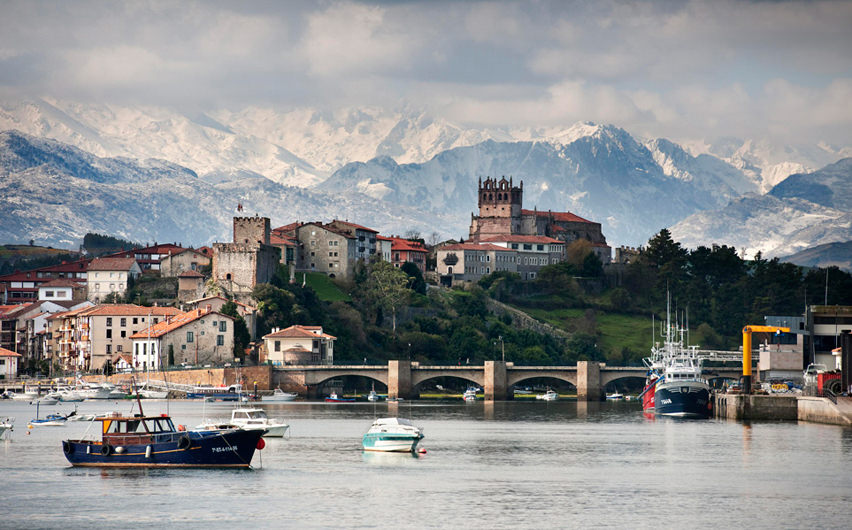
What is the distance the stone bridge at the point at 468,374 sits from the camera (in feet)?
551

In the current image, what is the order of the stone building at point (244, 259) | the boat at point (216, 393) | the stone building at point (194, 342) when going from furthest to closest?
the stone building at point (244, 259) < the stone building at point (194, 342) < the boat at point (216, 393)

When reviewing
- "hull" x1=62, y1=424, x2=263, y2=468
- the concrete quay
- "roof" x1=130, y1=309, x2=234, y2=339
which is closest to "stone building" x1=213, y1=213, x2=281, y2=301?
"roof" x1=130, y1=309, x2=234, y2=339

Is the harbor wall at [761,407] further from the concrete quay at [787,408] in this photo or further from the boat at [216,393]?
the boat at [216,393]

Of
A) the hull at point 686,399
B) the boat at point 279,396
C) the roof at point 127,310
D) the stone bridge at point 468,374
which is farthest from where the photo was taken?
the roof at point 127,310

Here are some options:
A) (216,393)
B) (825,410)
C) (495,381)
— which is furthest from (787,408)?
(216,393)

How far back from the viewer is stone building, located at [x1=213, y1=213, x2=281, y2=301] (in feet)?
605

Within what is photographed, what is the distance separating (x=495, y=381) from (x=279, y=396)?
28380mm

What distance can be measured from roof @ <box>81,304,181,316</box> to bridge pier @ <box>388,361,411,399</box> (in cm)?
3074

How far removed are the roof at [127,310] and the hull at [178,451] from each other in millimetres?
98594

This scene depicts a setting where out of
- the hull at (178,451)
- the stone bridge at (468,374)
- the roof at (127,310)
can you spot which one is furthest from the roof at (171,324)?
the hull at (178,451)

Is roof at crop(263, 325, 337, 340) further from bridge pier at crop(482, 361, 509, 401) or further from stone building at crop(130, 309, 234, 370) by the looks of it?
bridge pier at crop(482, 361, 509, 401)

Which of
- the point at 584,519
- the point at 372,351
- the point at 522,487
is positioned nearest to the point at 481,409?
the point at 372,351

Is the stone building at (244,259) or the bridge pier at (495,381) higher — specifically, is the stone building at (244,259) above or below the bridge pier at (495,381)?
above

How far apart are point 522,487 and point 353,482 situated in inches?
367
